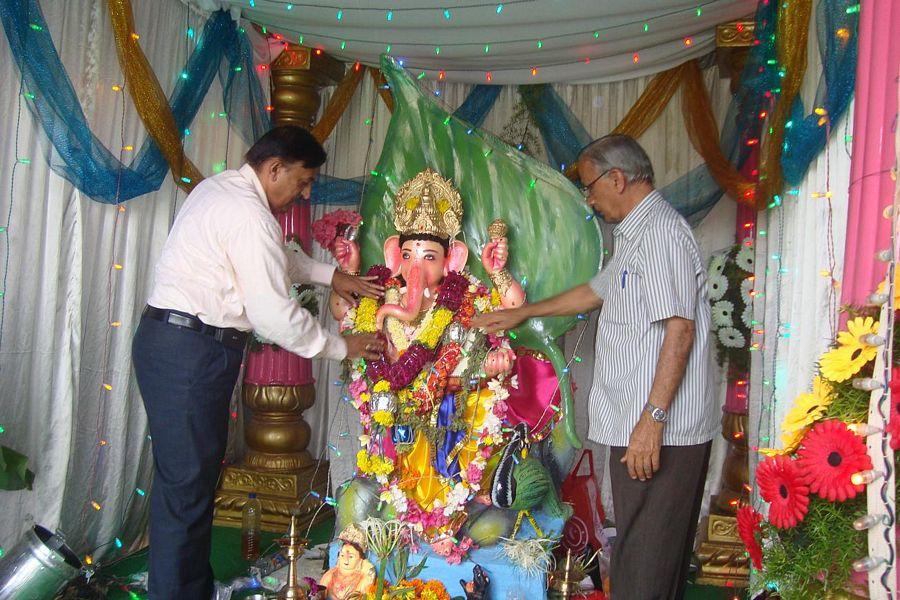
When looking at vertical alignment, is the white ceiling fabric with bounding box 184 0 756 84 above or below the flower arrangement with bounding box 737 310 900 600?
above

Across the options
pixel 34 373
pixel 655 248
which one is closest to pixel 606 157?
pixel 655 248

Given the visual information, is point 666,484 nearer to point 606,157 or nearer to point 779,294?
point 606,157

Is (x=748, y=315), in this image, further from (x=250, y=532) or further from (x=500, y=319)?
(x=250, y=532)

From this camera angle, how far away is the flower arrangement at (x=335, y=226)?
13.3 ft

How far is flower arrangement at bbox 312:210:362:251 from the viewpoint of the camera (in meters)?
4.05

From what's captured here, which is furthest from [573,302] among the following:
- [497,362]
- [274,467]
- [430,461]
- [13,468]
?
[274,467]

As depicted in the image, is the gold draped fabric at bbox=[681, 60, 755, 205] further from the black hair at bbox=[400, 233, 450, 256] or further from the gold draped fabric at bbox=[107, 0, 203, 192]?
the gold draped fabric at bbox=[107, 0, 203, 192]

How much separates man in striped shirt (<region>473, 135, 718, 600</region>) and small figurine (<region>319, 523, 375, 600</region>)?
1.26 meters

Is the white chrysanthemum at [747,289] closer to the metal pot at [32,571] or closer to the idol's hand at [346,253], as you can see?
the idol's hand at [346,253]

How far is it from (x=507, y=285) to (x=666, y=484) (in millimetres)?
1531

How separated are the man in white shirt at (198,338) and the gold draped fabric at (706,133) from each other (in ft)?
8.65

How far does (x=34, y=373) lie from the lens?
3.67 metres

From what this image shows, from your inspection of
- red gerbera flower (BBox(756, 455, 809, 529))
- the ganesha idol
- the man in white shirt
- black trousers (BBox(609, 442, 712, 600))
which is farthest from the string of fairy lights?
red gerbera flower (BBox(756, 455, 809, 529))

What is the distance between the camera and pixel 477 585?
3330 mm
